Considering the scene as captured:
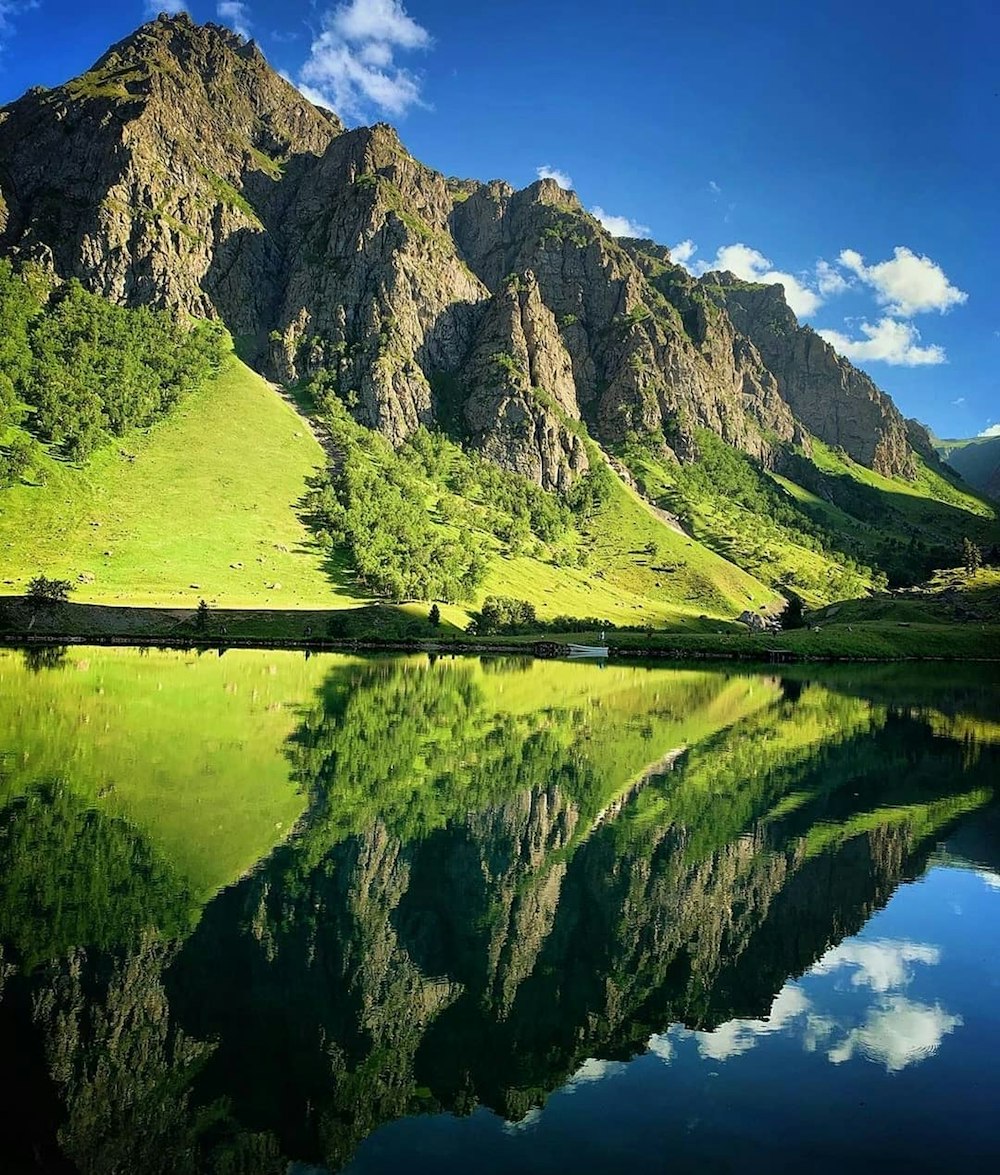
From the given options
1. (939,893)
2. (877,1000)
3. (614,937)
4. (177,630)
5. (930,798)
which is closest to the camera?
(877,1000)

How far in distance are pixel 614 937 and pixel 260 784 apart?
2162 centimetres

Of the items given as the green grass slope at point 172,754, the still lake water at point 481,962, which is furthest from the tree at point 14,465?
the still lake water at point 481,962

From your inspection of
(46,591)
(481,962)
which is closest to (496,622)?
(46,591)

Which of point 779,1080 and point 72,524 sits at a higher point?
point 72,524

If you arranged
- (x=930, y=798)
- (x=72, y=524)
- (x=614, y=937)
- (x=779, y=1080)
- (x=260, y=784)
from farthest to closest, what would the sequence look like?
(x=72, y=524)
(x=930, y=798)
(x=260, y=784)
(x=614, y=937)
(x=779, y=1080)

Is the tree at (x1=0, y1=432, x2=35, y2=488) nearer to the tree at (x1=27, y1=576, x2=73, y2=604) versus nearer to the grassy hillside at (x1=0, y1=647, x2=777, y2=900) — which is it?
the tree at (x1=27, y1=576, x2=73, y2=604)

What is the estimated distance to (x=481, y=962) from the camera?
72.1 ft

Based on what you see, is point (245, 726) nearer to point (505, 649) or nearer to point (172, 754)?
point (172, 754)

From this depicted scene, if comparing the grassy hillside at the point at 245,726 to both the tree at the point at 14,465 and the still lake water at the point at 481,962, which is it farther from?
the tree at the point at 14,465

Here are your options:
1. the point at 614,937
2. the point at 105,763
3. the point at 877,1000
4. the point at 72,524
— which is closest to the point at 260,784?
the point at 105,763

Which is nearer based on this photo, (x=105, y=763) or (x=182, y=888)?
(x=182, y=888)

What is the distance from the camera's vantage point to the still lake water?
1460cm

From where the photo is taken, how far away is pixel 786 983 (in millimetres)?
21859

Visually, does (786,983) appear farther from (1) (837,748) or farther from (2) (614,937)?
(1) (837,748)
